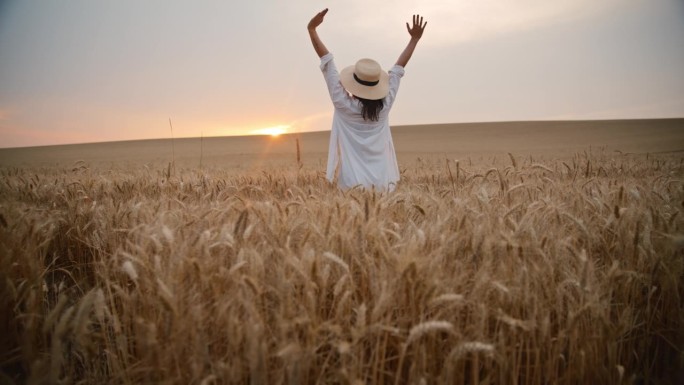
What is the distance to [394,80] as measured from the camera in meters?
4.79

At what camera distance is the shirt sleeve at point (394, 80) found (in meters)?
4.78

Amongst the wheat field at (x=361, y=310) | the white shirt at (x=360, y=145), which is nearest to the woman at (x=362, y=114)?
the white shirt at (x=360, y=145)

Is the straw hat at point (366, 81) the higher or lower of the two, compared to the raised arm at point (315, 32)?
lower

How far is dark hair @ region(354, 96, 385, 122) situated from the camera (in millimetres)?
4633

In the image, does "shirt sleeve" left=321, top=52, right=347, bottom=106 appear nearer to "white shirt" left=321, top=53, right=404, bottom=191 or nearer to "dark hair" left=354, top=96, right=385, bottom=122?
"white shirt" left=321, top=53, right=404, bottom=191

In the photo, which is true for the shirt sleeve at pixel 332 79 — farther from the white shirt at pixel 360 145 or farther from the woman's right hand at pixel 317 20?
the woman's right hand at pixel 317 20

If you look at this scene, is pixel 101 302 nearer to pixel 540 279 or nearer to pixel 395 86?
pixel 540 279

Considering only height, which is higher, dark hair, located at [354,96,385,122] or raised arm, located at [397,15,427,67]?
raised arm, located at [397,15,427,67]

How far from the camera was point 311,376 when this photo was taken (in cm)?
127

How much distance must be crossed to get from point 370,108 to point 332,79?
0.59 m

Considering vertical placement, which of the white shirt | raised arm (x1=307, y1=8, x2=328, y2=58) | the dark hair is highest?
raised arm (x1=307, y1=8, x2=328, y2=58)

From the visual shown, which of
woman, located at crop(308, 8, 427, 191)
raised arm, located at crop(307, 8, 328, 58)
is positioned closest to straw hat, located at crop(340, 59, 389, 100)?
woman, located at crop(308, 8, 427, 191)

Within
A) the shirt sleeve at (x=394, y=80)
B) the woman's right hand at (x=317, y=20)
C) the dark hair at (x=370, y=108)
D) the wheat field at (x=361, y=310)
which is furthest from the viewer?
the shirt sleeve at (x=394, y=80)

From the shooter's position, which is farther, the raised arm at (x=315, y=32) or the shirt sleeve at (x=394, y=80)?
the shirt sleeve at (x=394, y=80)
